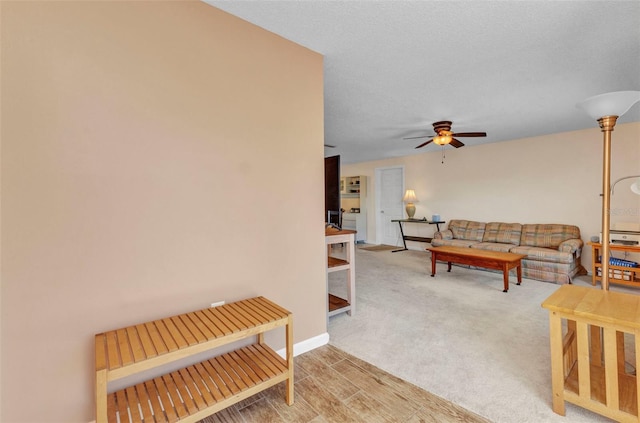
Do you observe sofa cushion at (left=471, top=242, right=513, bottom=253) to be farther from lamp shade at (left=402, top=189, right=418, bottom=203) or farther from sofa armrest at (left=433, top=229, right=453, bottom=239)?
lamp shade at (left=402, top=189, right=418, bottom=203)

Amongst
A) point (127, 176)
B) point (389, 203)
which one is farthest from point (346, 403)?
point (389, 203)

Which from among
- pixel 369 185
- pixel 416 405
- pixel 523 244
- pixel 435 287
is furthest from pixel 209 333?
pixel 369 185

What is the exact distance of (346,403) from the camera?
63.4 inches

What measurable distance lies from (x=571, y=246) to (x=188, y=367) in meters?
4.96

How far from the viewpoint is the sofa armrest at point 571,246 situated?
4.01m

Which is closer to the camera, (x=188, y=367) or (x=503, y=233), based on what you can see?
(x=188, y=367)

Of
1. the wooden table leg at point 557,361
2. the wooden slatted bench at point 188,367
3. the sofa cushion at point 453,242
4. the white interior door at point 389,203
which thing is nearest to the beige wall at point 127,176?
the wooden slatted bench at point 188,367

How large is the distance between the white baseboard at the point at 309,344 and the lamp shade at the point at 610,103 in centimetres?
232

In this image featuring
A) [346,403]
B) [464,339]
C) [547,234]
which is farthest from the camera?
[547,234]

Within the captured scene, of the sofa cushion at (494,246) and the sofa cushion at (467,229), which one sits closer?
the sofa cushion at (494,246)

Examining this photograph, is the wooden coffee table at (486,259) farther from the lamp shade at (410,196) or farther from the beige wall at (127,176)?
the beige wall at (127,176)

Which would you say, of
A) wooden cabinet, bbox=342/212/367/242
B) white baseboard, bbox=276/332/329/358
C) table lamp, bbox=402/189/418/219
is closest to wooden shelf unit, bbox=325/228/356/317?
white baseboard, bbox=276/332/329/358

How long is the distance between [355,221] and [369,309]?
4962mm

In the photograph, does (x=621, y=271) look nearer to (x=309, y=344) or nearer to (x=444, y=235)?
(x=444, y=235)
